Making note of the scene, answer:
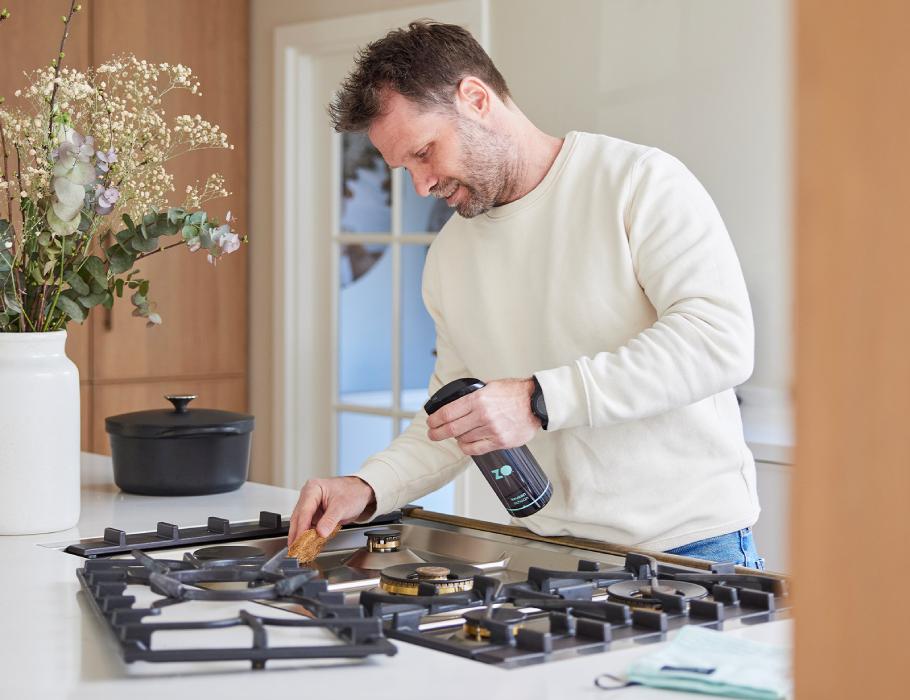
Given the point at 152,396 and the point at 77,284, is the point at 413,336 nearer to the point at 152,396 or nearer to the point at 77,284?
the point at 152,396

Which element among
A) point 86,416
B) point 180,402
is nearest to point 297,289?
point 86,416

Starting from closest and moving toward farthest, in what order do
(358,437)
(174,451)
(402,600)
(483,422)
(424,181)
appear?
(402,600) → (483,422) → (424,181) → (174,451) → (358,437)

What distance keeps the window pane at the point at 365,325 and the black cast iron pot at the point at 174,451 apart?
2078 mm

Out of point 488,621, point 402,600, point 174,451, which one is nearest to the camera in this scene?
point 488,621

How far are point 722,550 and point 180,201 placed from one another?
2935 mm

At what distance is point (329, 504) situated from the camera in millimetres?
1661

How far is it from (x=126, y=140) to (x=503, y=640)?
41.4 inches

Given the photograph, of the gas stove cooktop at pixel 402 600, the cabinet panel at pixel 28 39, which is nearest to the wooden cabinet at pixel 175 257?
the cabinet panel at pixel 28 39

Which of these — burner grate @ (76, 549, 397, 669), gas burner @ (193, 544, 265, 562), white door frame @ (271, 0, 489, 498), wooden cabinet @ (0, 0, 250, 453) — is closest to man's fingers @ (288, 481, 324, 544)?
gas burner @ (193, 544, 265, 562)

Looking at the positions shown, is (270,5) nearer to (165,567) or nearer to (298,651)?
(165,567)

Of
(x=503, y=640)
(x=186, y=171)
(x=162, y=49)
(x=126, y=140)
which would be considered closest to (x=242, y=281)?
(x=186, y=171)

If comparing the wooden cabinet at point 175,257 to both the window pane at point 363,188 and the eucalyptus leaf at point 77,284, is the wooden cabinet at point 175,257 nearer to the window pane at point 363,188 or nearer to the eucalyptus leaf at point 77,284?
the window pane at point 363,188

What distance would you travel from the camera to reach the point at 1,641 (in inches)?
43.2

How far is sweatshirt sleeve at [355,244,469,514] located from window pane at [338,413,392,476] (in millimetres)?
2191
